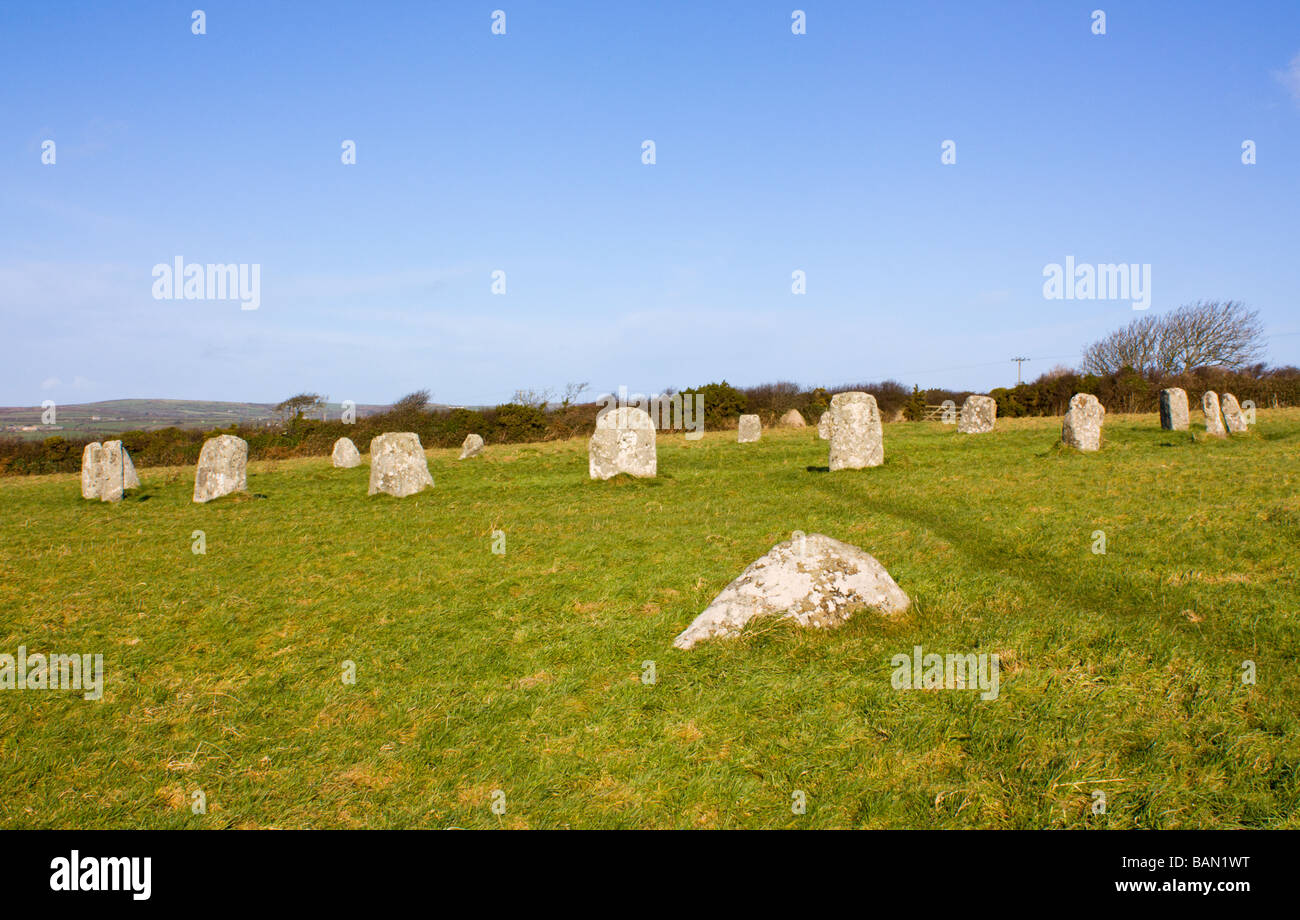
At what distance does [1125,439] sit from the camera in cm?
2159

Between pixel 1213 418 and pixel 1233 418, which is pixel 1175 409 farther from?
pixel 1233 418

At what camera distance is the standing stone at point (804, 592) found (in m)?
6.43

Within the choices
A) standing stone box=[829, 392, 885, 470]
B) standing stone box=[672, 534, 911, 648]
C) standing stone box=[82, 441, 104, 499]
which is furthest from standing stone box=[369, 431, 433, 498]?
standing stone box=[672, 534, 911, 648]

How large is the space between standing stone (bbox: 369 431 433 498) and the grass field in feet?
18.2

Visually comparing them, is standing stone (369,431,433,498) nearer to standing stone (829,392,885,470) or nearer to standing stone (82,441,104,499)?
standing stone (82,441,104,499)

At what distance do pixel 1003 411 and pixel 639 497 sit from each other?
35069mm

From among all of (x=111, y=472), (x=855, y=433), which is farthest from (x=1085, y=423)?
(x=111, y=472)

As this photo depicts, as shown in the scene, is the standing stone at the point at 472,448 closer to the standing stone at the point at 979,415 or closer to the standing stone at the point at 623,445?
the standing stone at the point at 623,445

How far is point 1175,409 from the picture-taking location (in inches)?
893

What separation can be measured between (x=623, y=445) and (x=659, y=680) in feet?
41.6

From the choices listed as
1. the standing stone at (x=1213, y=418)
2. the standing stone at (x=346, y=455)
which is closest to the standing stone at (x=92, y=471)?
the standing stone at (x=346, y=455)

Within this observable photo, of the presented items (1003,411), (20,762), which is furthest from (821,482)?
(1003,411)

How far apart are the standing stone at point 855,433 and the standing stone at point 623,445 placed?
4.76 metres

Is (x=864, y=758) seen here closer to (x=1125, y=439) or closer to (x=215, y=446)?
(x=215, y=446)
